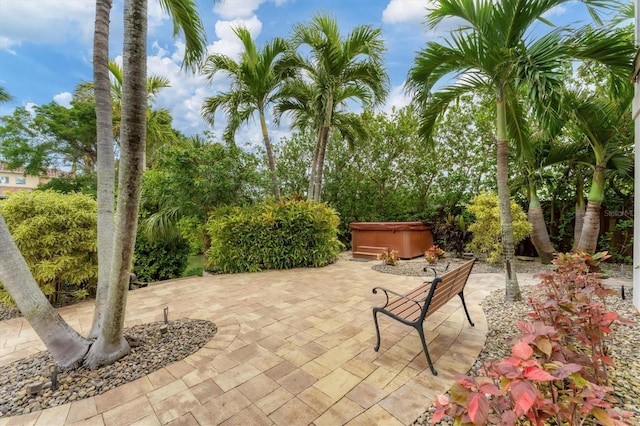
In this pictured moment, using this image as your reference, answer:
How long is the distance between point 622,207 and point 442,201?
12.7 ft

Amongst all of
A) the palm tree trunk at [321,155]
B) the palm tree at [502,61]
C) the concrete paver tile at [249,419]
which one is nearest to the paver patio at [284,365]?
the concrete paver tile at [249,419]

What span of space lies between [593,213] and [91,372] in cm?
Answer: 792

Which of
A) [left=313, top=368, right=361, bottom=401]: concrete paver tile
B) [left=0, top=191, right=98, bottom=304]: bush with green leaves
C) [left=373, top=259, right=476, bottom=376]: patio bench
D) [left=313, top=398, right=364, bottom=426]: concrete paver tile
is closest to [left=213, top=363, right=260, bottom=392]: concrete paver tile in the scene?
[left=313, top=368, right=361, bottom=401]: concrete paver tile

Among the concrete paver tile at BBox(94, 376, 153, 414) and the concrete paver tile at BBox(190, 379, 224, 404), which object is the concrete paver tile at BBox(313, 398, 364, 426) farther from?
the concrete paver tile at BBox(94, 376, 153, 414)

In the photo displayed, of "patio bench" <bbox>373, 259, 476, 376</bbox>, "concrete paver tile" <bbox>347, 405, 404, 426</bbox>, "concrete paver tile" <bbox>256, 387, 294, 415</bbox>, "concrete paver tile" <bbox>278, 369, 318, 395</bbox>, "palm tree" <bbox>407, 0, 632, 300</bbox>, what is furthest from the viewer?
"palm tree" <bbox>407, 0, 632, 300</bbox>

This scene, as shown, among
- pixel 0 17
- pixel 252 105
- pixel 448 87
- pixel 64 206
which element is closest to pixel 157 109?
pixel 252 105

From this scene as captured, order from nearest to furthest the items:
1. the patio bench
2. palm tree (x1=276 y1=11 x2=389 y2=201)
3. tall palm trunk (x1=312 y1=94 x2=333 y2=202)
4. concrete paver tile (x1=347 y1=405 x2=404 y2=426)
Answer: concrete paver tile (x1=347 y1=405 x2=404 y2=426), the patio bench, palm tree (x1=276 y1=11 x2=389 y2=201), tall palm trunk (x1=312 y1=94 x2=333 y2=202)

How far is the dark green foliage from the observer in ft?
21.1

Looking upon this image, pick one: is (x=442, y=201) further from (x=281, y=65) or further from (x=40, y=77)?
(x=40, y=77)

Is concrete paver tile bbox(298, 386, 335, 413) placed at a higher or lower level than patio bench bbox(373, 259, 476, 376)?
lower

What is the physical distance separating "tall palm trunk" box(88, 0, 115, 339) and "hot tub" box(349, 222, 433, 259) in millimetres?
6243

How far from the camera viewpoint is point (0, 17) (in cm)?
242

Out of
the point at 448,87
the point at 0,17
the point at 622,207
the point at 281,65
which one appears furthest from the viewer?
the point at 281,65

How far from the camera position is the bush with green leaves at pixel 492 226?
6130 millimetres
